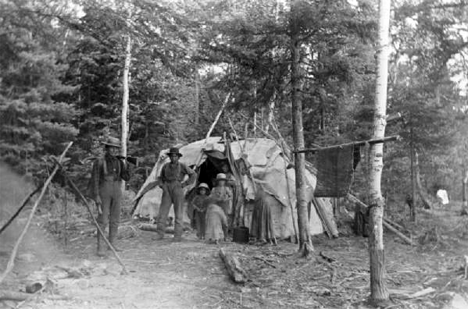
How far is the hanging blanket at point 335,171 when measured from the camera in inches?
305

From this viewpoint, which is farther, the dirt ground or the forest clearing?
the forest clearing

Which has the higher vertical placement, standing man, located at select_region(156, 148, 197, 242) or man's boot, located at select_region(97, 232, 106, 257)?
standing man, located at select_region(156, 148, 197, 242)

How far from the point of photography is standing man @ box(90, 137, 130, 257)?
853 centimetres

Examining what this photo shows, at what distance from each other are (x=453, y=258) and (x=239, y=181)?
17.0 ft

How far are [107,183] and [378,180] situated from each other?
466cm

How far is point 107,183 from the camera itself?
8.57 meters

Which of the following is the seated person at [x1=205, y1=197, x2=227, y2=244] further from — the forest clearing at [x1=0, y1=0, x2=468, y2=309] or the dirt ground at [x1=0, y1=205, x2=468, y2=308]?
the dirt ground at [x1=0, y1=205, x2=468, y2=308]

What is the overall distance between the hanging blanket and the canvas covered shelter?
305 cm

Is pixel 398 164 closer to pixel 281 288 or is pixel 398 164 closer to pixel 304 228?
pixel 304 228

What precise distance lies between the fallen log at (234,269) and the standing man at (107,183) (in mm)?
2157

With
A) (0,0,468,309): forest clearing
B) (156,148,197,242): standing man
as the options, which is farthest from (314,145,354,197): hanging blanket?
(156,148,197,242): standing man

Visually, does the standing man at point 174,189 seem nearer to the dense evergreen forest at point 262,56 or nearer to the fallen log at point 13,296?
the dense evergreen forest at point 262,56

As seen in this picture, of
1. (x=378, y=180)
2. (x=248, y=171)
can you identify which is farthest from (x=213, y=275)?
(x=248, y=171)

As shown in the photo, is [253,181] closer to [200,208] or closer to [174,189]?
[200,208]
